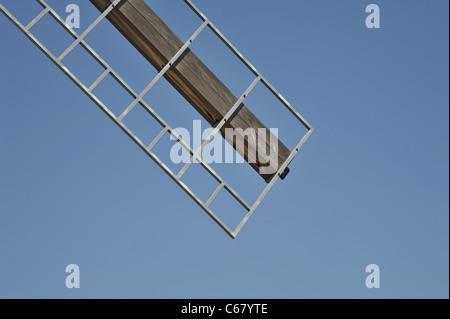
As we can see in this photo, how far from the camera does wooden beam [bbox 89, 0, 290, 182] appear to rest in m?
5.05

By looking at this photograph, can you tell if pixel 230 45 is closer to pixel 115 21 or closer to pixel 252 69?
pixel 252 69

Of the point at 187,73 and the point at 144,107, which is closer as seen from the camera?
the point at 144,107

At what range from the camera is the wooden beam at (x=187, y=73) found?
5.05 meters

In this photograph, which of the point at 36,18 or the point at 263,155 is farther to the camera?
the point at 263,155

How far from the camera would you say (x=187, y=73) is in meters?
5.15

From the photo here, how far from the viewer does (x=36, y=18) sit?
15.6 ft

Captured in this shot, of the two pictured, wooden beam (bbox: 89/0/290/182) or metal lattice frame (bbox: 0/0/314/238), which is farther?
wooden beam (bbox: 89/0/290/182)

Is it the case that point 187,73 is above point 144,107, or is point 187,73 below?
above

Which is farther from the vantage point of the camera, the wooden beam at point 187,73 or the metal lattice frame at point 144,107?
the wooden beam at point 187,73
